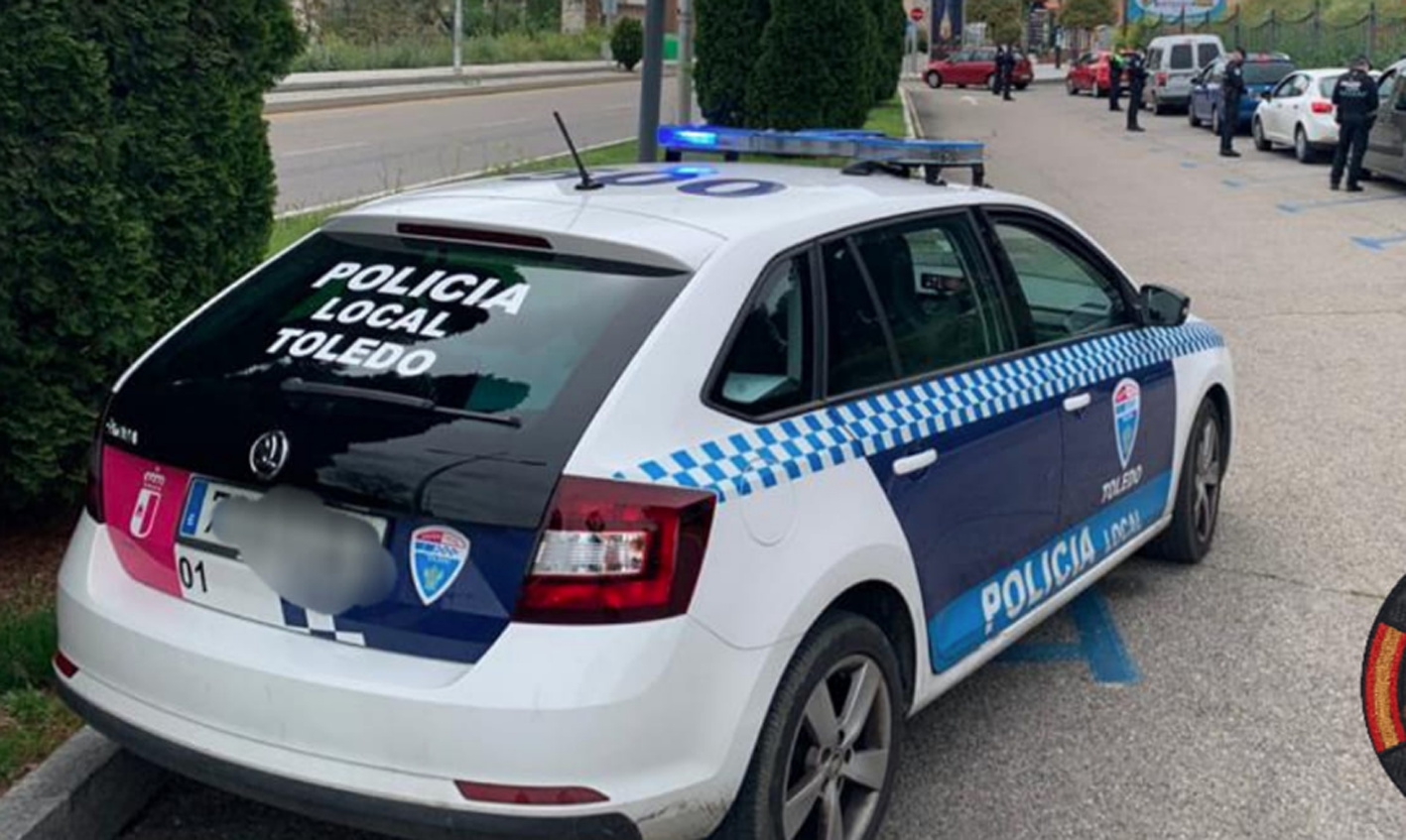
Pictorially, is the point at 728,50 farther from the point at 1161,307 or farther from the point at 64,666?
the point at 64,666

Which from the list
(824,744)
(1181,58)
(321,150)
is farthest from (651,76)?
(1181,58)

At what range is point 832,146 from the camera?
4879 millimetres

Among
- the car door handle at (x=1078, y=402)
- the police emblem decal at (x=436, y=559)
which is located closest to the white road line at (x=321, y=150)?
the car door handle at (x=1078, y=402)

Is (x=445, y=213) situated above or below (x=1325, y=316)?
above

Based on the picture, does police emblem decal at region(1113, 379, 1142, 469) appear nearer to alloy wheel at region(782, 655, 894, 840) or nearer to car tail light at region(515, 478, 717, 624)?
alloy wheel at region(782, 655, 894, 840)

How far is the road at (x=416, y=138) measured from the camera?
18.1 metres

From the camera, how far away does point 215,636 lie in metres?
3.15

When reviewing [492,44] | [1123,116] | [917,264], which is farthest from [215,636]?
[492,44]

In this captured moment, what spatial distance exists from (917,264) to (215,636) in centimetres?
209

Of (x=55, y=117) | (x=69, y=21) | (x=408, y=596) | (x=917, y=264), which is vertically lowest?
(x=408, y=596)

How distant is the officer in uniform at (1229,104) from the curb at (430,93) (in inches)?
687

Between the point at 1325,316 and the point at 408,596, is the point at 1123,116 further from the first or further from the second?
the point at 408,596

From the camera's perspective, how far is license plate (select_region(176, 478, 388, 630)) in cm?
313

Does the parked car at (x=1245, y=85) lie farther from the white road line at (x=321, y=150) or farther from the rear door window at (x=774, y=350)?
the rear door window at (x=774, y=350)
